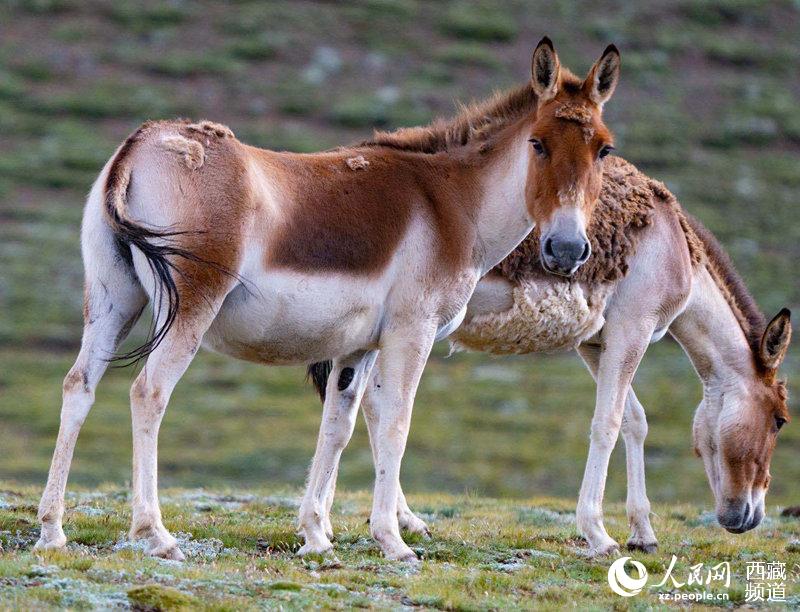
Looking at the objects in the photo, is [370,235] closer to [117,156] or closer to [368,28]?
[117,156]

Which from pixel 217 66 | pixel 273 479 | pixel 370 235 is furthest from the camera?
pixel 217 66

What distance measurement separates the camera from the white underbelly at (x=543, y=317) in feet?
37.8

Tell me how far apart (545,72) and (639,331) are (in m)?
2.97

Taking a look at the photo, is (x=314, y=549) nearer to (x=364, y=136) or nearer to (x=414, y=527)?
(x=414, y=527)

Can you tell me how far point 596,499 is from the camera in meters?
11.3

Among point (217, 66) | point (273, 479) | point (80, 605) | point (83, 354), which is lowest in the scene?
point (273, 479)

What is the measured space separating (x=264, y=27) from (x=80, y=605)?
61441 millimetres

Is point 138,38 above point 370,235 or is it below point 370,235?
above

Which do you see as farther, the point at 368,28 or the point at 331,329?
the point at 368,28

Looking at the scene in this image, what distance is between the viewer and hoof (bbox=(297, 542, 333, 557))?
9969mm

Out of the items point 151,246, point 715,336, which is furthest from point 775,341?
point 151,246

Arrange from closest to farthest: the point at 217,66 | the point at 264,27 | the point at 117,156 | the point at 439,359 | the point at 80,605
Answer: the point at 80,605 < the point at 117,156 < the point at 439,359 < the point at 217,66 < the point at 264,27

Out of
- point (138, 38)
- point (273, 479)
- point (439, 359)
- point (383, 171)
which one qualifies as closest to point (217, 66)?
point (138, 38)

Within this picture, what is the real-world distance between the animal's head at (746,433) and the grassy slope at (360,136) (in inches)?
592
